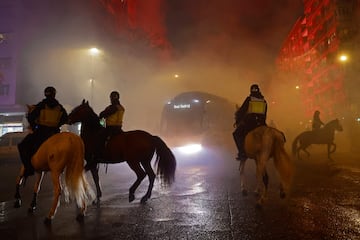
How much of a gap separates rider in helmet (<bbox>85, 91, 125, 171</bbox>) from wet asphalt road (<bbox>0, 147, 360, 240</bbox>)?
37.7 inches

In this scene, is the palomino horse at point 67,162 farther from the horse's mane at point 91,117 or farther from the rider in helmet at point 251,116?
the rider in helmet at point 251,116

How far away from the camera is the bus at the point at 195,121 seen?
16.6m

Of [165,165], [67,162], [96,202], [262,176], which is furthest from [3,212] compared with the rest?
[262,176]

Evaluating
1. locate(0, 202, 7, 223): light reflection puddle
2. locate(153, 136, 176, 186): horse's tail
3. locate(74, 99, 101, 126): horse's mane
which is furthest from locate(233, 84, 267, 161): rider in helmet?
locate(0, 202, 7, 223): light reflection puddle

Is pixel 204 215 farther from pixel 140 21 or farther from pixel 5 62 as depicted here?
pixel 140 21

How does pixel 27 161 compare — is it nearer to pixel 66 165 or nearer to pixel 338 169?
pixel 66 165

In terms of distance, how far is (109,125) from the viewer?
273 inches

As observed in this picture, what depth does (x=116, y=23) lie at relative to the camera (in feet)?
169

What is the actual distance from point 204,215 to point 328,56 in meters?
63.7

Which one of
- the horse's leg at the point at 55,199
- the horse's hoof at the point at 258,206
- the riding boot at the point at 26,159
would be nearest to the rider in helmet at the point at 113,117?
the riding boot at the point at 26,159

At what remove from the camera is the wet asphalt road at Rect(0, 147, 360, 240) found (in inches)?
165

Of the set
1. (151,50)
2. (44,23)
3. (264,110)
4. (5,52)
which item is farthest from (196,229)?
(151,50)

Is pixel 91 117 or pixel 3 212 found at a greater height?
pixel 91 117

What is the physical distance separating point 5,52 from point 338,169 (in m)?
32.8
